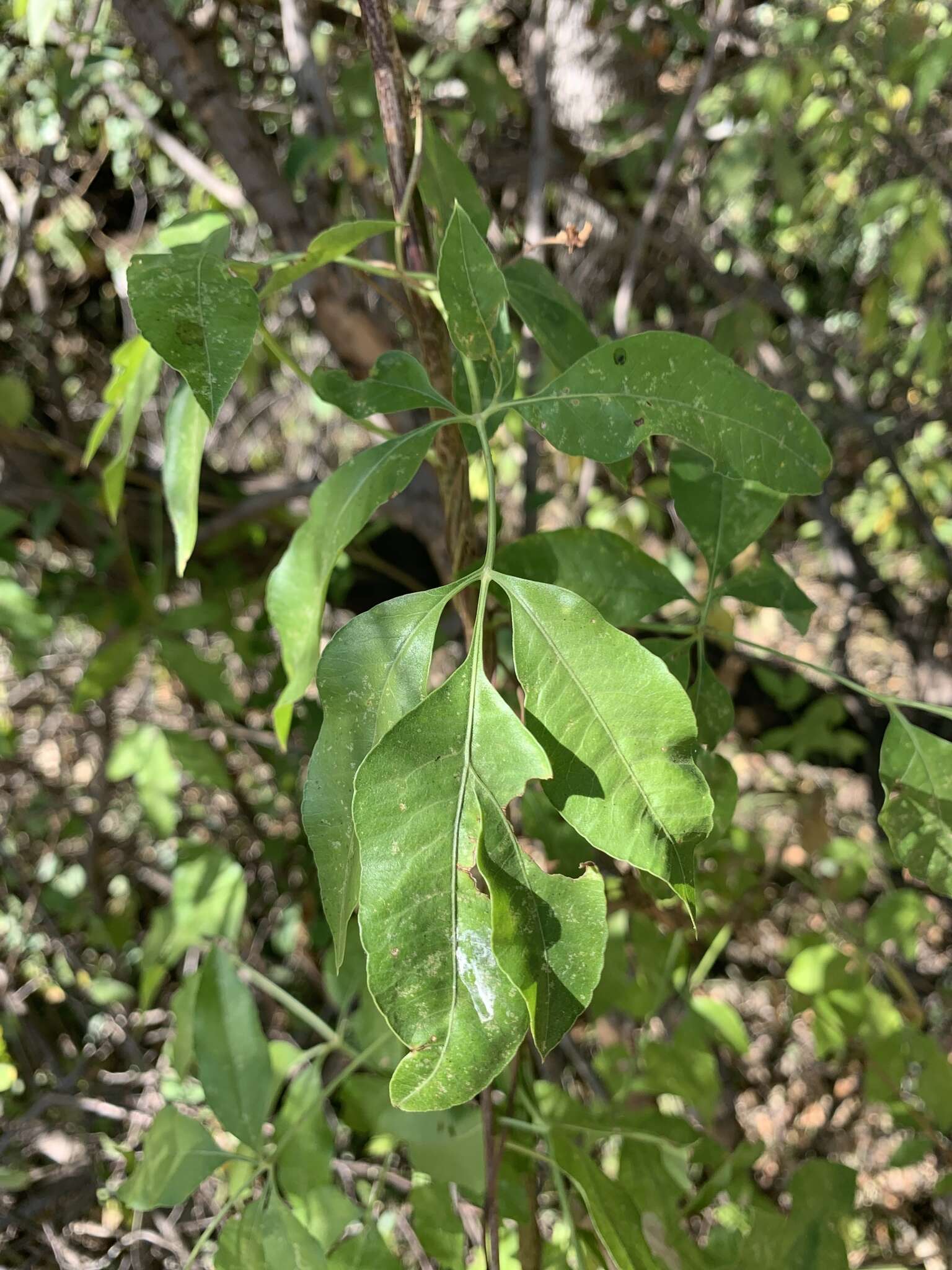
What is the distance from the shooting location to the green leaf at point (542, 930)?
1.22 ft

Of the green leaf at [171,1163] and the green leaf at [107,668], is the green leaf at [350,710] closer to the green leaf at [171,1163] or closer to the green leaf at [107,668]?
the green leaf at [171,1163]

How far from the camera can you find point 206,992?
2.45 ft

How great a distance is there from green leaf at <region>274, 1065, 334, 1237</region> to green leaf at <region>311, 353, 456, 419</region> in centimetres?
50

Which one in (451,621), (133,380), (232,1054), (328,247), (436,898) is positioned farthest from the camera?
(451,621)

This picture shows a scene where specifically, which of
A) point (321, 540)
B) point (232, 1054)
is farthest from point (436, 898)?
point (232, 1054)

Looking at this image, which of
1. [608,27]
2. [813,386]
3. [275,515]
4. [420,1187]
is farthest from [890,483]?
[420,1187]

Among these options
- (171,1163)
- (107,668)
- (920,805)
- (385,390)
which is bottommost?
(107,668)

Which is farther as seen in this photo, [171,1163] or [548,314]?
[171,1163]

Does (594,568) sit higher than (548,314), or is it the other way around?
(548,314)

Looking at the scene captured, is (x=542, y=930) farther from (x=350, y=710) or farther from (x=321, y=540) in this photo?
(x=321, y=540)

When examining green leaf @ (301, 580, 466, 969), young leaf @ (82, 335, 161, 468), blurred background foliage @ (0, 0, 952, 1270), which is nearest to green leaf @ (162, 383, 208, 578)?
young leaf @ (82, 335, 161, 468)

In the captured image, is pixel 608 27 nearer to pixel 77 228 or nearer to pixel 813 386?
pixel 813 386

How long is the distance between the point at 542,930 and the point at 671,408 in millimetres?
269

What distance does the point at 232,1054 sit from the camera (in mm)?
713
